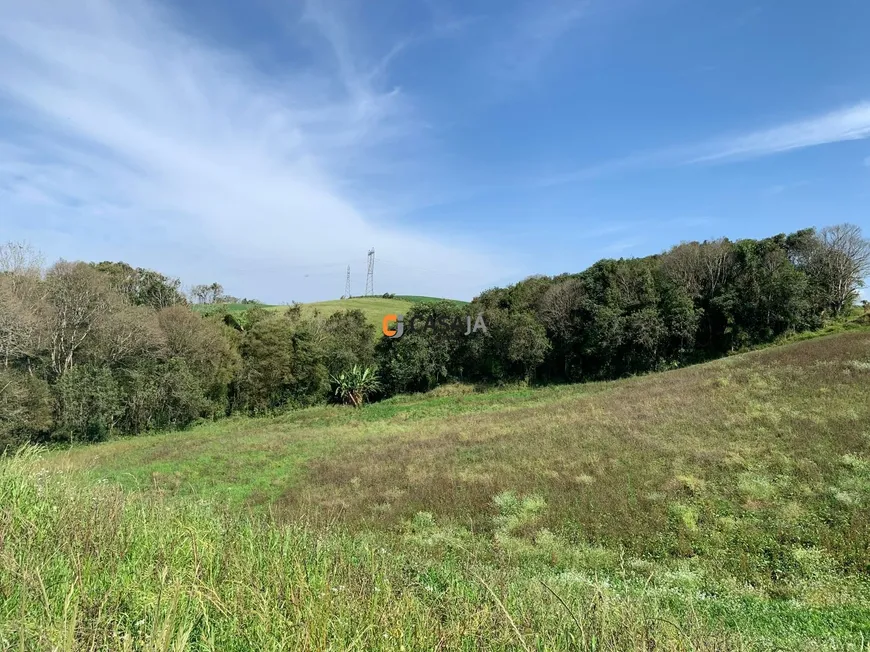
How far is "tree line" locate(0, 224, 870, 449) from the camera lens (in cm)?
2945

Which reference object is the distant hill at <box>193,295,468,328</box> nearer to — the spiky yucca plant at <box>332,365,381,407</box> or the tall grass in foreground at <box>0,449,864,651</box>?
the spiky yucca plant at <box>332,365,381,407</box>

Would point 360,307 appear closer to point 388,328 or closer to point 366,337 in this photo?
point 388,328

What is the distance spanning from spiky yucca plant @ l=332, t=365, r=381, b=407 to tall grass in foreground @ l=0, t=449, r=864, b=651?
3455 centimetres

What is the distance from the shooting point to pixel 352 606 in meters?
3.04

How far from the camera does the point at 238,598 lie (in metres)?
3.11

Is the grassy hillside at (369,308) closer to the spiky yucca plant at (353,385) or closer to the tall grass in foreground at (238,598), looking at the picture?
the spiky yucca plant at (353,385)

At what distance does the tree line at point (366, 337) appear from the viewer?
29453 mm

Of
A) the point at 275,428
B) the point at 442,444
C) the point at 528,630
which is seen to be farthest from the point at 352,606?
the point at 275,428

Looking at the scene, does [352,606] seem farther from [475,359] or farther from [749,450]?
[475,359]

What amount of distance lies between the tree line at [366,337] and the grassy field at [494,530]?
8.81 meters

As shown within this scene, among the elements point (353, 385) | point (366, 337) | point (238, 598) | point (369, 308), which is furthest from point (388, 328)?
point (238, 598)

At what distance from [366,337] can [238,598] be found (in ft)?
136

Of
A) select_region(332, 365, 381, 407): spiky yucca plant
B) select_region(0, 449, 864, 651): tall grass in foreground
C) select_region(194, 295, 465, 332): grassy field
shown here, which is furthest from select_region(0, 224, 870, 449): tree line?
select_region(0, 449, 864, 651): tall grass in foreground

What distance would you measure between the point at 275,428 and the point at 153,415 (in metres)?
11.9
